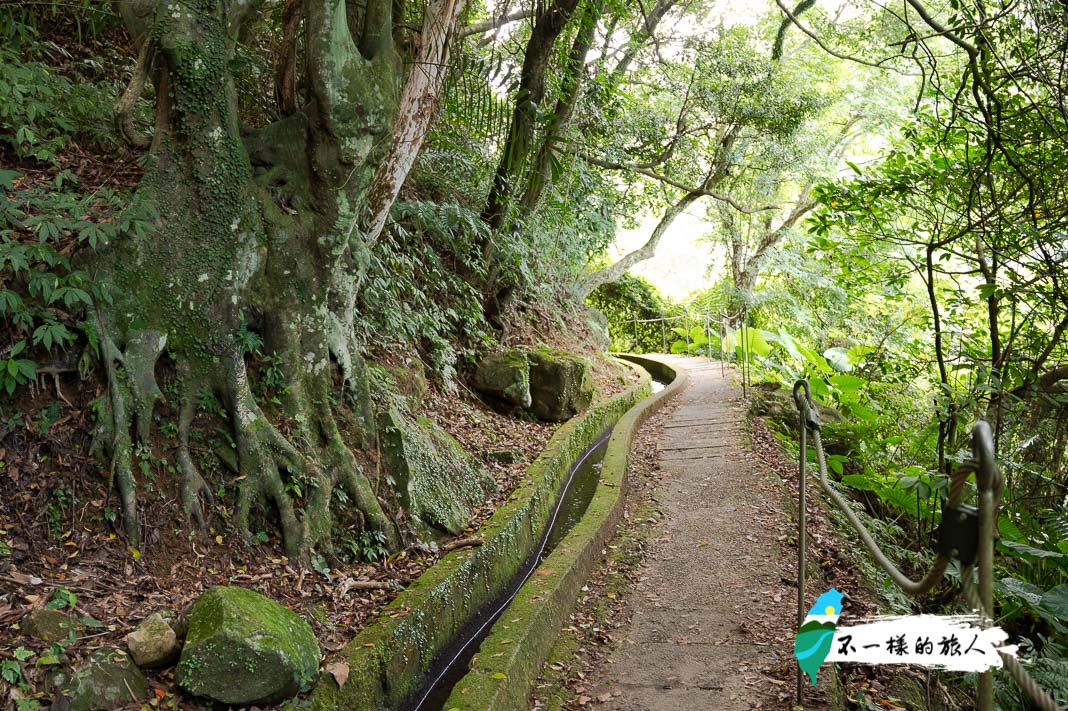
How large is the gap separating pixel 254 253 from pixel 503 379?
5.17 metres

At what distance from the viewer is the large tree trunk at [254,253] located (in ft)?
14.4

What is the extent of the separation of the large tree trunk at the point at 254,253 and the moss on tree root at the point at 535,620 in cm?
126

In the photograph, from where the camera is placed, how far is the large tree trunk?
4402 millimetres

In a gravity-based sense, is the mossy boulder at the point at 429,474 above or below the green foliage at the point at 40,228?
below

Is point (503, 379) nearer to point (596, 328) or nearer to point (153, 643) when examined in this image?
point (153, 643)

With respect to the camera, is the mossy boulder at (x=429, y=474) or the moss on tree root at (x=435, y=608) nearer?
the moss on tree root at (x=435, y=608)

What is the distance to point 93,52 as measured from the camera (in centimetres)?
661

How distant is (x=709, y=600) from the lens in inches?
206

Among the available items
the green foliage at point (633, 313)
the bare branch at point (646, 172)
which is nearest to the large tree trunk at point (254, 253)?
the bare branch at point (646, 172)

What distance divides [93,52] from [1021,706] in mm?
9018

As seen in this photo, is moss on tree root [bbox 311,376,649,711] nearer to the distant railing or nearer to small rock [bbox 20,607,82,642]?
small rock [bbox 20,607,82,642]

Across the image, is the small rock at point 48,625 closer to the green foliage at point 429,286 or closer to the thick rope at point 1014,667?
the thick rope at point 1014,667

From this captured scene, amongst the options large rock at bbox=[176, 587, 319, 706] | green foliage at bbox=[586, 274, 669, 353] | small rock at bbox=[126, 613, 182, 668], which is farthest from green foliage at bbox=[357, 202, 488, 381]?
green foliage at bbox=[586, 274, 669, 353]

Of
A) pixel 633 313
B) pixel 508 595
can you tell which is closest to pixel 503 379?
pixel 508 595
